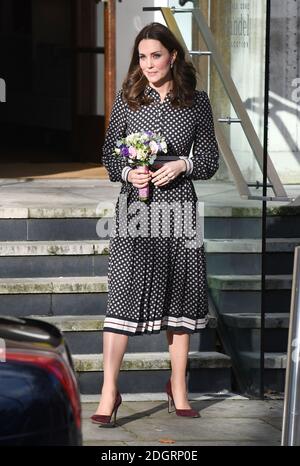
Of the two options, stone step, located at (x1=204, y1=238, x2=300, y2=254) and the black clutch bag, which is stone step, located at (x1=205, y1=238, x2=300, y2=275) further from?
the black clutch bag

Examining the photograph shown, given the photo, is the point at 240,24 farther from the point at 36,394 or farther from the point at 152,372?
the point at 36,394

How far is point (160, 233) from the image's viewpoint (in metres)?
6.64

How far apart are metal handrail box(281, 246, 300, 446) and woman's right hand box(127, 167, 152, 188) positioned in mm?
1496

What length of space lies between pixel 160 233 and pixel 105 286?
1131 mm

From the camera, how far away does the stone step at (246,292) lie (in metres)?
7.38

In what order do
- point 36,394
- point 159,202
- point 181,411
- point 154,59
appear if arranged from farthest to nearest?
1. point 181,411
2. point 159,202
3. point 154,59
4. point 36,394

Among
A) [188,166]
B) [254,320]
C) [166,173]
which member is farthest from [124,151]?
[254,320]

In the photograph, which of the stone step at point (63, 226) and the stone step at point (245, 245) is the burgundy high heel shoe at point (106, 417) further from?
the stone step at point (63, 226)

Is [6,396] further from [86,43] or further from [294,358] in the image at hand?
[86,43]

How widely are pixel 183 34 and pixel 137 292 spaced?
6.71 ft

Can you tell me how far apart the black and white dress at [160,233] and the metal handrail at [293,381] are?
5.26 feet

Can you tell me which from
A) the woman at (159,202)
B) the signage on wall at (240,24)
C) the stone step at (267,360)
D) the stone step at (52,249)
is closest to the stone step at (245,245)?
the stone step at (267,360)
